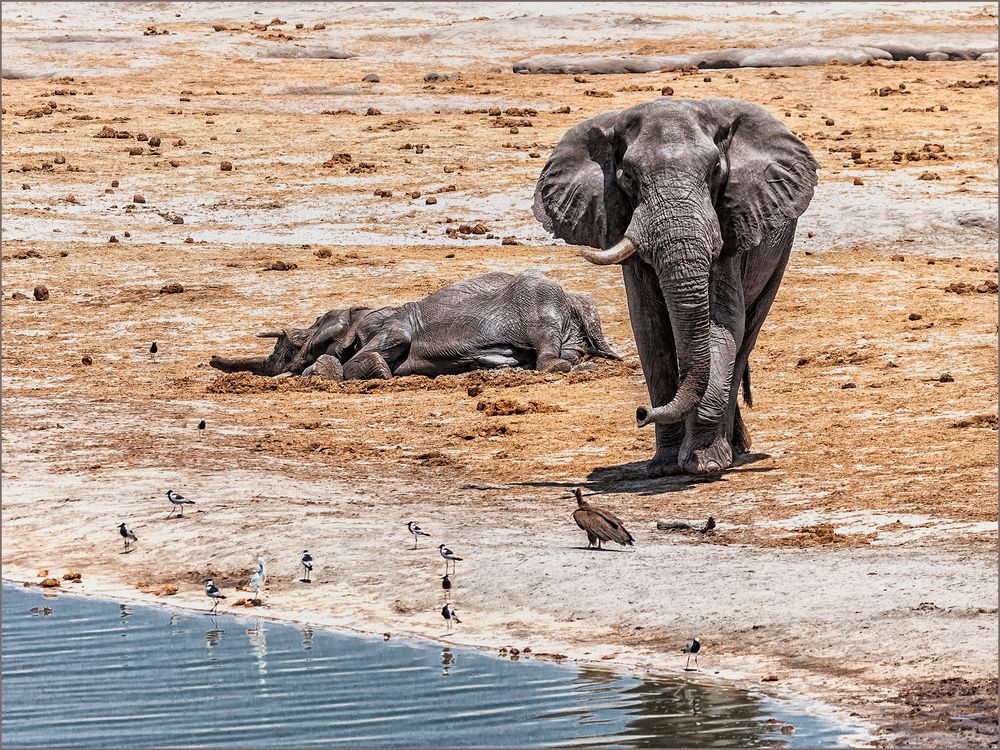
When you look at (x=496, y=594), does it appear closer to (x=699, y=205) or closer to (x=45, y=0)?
(x=699, y=205)

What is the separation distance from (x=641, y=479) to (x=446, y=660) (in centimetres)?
456

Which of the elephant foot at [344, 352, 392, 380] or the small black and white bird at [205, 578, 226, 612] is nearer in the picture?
the small black and white bird at [205, 578, 226, 612]

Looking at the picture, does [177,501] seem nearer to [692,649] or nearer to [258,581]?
[258,581]

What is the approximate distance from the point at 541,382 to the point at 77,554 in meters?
6.65

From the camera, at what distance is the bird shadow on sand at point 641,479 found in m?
12.7

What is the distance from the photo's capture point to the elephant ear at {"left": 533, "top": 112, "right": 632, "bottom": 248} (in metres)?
12.7

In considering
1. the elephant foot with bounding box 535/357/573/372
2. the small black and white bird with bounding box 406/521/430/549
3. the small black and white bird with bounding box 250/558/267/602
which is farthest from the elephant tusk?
the elephant foot with bounding box 535/357/573/372

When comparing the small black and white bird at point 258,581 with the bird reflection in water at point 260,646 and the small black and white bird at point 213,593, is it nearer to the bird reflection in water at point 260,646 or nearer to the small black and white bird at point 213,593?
the small black and white bird at point 213,593

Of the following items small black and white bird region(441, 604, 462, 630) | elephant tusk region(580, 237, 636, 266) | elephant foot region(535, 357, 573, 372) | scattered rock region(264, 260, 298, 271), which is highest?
elephant tusk region(580, 237, 636, 266)

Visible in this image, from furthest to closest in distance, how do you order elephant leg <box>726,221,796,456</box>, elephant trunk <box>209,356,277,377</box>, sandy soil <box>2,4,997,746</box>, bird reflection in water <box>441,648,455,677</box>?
elephant trunk <box>209,356,277,377</box>, elephant leg <box>726,221,796,456</box>, sandy soil <box>2,4,997,746</box>, bird reflection in water <box>441,648,455,677</box>

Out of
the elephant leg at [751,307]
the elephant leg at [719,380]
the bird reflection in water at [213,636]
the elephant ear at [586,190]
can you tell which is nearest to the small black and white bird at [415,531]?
the bird reflection in water at [213,636]

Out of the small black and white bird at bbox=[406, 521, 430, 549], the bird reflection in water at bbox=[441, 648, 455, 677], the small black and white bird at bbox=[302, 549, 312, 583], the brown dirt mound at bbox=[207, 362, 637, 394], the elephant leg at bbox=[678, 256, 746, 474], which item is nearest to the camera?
the bird reflection in water at bbox=[441, 648, 455, 677]

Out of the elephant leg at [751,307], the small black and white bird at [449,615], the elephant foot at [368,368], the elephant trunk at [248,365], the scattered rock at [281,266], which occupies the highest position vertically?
the elephant leg at [751,307]

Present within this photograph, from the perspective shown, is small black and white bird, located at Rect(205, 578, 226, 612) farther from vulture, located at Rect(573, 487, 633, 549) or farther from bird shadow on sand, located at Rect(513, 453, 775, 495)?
bird shadow on sand, located at Rect(513, 453, 775, 495)
